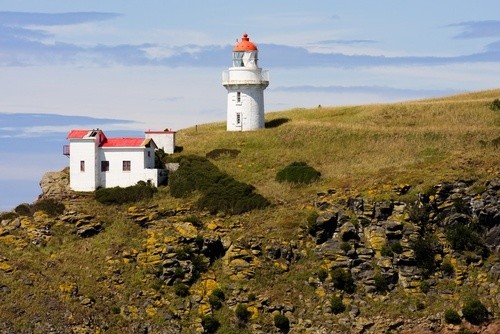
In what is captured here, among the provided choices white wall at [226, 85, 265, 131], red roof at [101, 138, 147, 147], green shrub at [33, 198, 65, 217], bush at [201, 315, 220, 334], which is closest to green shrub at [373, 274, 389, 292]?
bush at [201, 315, 220, 334]

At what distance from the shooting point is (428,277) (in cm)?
7500

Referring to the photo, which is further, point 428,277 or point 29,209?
point 29,209

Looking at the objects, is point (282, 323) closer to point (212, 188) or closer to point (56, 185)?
point (212, 188)

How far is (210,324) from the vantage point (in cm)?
7312

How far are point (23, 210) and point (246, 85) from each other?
22.6 m

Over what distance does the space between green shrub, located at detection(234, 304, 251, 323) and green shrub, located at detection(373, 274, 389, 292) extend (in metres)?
8.00

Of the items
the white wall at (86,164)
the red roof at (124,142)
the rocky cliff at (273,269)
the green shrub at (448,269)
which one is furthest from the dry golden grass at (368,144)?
the white wall at (86,164)

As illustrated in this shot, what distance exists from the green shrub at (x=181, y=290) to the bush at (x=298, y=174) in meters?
13.8

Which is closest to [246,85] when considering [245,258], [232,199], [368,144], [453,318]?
[368,144]

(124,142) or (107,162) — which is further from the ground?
(124,142)

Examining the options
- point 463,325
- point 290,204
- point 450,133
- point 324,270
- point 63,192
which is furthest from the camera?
point 450,133

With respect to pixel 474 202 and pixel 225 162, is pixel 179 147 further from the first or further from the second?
pixel 474 202

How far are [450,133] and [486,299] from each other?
24178mm

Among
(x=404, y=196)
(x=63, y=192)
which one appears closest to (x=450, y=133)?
(x=404, y=196)
